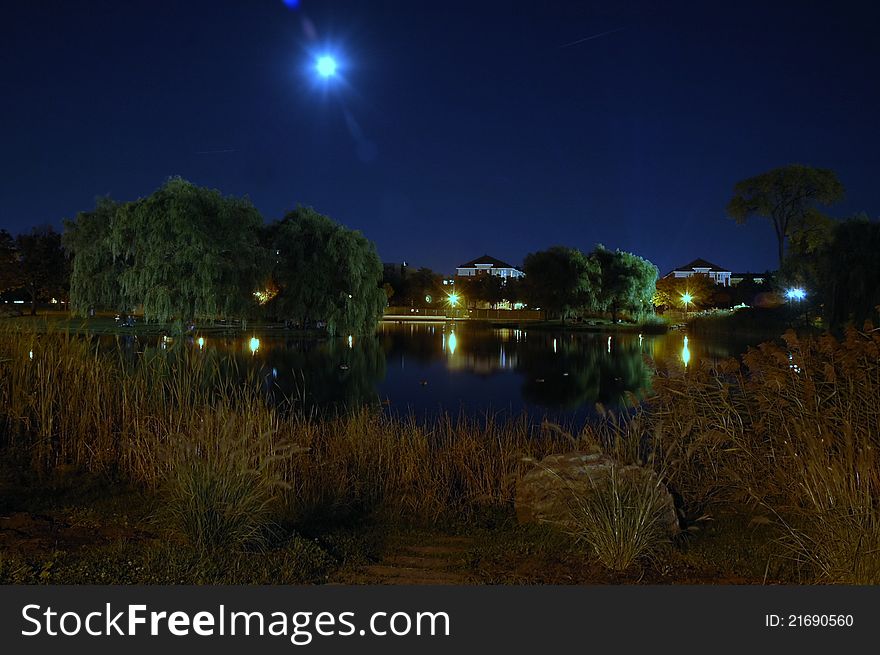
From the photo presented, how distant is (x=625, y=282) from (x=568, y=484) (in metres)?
55.7

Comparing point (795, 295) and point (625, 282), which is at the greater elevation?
point (625, 282)

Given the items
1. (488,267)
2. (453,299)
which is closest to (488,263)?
(488,267)

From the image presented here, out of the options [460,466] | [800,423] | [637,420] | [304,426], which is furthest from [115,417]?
[800,423]

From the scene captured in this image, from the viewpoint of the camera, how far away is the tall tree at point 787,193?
4950 centimetres

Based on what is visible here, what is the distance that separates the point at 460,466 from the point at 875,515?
4.30 metres

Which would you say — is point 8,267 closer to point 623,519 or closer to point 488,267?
point 623,519

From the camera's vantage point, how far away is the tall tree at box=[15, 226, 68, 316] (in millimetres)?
58469

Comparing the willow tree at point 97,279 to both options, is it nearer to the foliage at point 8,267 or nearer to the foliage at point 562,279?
the foliage at point 8,267

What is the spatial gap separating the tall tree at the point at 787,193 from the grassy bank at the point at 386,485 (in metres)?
47.2

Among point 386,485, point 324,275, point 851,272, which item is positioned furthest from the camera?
point 324,275

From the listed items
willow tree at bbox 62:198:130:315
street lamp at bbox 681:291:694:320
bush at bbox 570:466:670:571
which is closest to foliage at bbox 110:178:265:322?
willow tree at bbox 62:198:130:315

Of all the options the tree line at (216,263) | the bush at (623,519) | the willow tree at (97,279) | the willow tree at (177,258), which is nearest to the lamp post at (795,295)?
the tree line at (216,263)

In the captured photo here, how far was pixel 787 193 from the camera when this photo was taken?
5062 cm

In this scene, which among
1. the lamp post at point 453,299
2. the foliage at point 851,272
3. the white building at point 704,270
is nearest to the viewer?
the foliage at point 851,272
